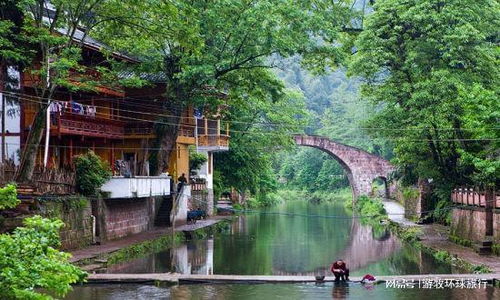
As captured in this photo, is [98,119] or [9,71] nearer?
[9,71]

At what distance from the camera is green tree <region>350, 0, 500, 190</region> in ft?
93.4

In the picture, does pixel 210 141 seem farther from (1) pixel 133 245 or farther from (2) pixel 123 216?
(1) pixel 133 245

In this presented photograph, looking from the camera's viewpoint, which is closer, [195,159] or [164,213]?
[164,213]

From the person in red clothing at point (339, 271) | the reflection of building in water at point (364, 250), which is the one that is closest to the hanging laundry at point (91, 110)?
the reflection of building in water at point (364, 250)

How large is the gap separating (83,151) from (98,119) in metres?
1.98

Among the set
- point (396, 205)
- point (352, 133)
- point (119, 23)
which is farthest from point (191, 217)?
point (352, 133)

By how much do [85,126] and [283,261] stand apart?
9.99 m

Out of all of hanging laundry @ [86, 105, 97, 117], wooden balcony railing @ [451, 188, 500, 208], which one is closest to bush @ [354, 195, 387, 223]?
wooden balcony railing @ [451, 188, 500, 208]

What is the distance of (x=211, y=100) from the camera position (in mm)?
30359

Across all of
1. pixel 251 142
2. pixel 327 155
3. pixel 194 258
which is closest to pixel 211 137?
pixel 251 142

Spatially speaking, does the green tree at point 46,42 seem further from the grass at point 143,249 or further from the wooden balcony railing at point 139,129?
the wooden balcony railing at point 139,129

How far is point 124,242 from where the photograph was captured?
26.6 m

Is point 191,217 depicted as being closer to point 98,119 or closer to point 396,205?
point 98,119

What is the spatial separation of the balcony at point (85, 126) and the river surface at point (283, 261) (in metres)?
6.09
